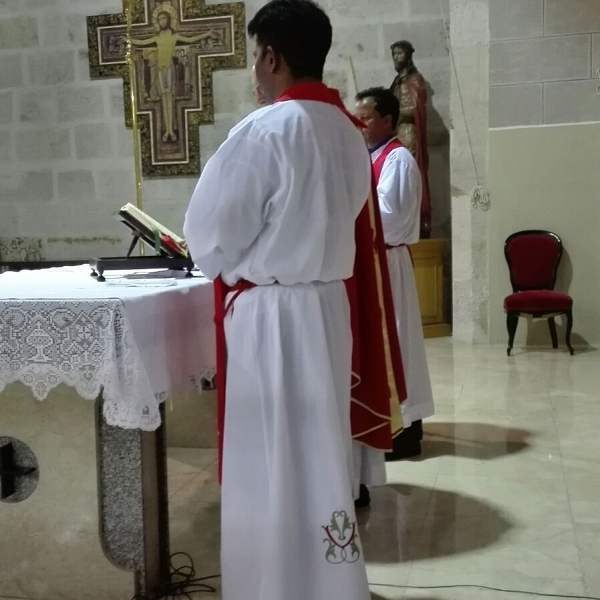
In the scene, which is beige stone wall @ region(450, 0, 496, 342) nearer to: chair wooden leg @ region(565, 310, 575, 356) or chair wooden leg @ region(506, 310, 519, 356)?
chair wooden leg @ region(506, 310, 519, 356)

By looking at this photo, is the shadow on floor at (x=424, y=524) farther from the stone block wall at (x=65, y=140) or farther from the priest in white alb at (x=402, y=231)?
the stone block wall at (x=65, y=140)

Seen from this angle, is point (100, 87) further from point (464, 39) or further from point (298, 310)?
point (298, 310)

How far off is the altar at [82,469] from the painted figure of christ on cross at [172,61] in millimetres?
5869

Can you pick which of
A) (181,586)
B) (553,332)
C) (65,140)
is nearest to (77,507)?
(181,586)

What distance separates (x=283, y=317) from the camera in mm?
1962

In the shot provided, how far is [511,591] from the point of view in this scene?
2246mm

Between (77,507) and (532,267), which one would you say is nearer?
(77,507)

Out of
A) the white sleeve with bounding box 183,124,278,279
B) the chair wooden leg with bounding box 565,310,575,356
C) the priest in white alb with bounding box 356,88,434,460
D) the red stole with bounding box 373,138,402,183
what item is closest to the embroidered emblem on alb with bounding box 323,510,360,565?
the white sleeve with bounding box 183,124,278,279

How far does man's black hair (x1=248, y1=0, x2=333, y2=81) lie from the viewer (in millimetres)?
1945

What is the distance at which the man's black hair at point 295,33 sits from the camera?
1.95 m

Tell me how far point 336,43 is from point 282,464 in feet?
20.8

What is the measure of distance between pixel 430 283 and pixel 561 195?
133cm

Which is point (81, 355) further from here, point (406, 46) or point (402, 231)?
point (406, 46)

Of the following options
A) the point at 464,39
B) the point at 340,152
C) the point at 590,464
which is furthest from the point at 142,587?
the point at 464,39
